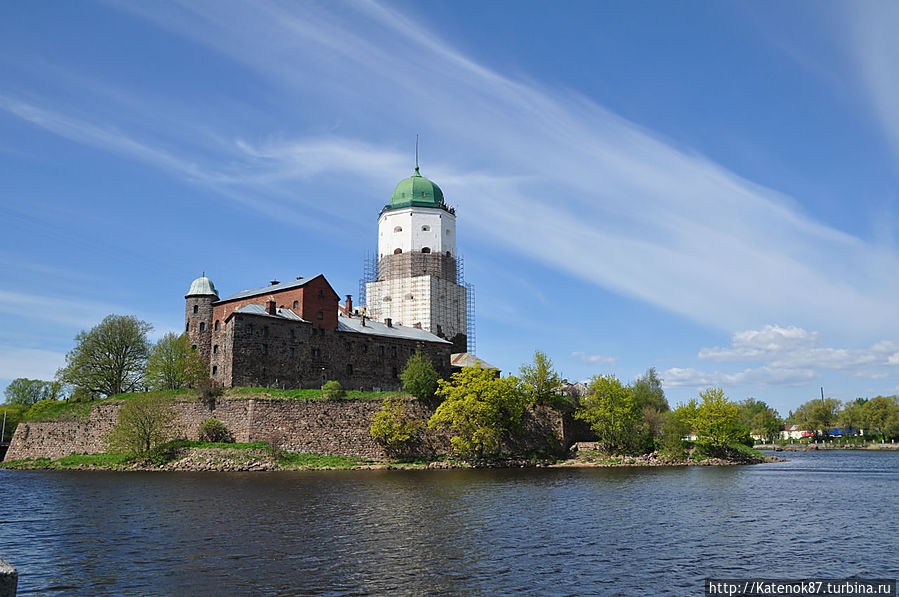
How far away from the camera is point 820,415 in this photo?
423ft

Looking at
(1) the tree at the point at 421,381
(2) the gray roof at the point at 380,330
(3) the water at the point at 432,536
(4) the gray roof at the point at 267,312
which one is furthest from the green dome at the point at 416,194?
(3) the water at the point at 432,536

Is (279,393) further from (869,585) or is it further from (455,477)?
(869,585)

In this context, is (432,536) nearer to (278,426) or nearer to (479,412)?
(479,412)

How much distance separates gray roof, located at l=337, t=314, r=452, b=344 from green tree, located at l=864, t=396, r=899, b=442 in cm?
8845

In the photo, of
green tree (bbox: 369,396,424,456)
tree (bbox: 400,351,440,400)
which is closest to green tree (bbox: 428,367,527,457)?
tree (bbox: 400,351,440,400)

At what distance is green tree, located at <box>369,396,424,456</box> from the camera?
57.3 m

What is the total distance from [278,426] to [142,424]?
1107cm

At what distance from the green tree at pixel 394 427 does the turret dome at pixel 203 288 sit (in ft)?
72.6

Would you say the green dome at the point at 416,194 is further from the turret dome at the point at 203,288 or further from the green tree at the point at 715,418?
the green tree at the point at 715,418

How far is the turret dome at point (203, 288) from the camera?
67188mm

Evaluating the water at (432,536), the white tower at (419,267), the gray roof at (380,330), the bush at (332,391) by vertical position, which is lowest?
the water at (432,536)

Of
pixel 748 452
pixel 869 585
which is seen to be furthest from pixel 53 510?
pixel 748 452

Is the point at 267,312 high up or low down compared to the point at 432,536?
up

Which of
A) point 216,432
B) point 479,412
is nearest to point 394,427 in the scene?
point 479,412
